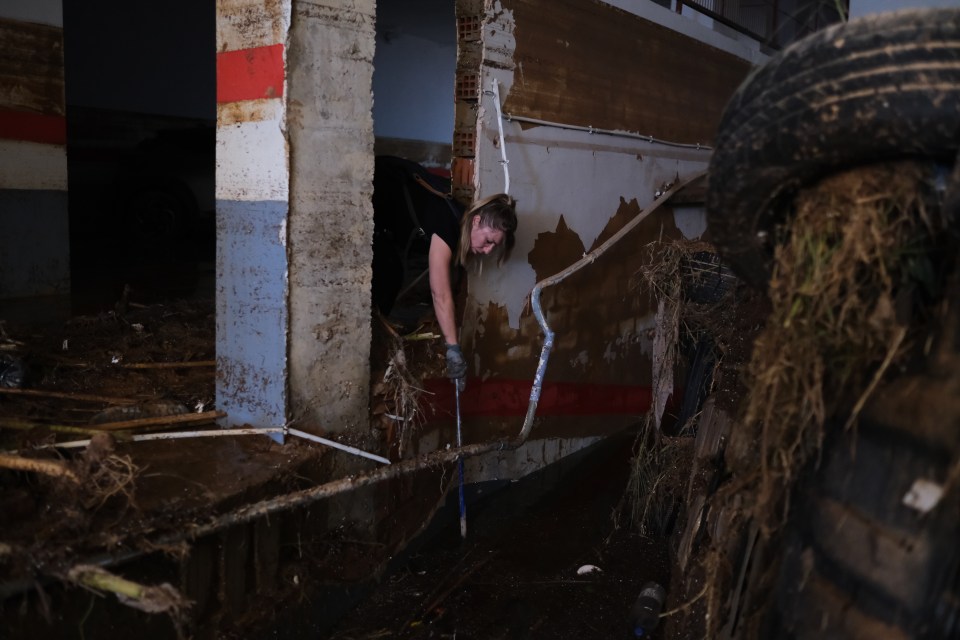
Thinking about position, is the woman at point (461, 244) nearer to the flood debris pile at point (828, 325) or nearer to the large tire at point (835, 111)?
the flood debris pile at point (828, 325)

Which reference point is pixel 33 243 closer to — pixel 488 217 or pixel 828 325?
pixel 488 217

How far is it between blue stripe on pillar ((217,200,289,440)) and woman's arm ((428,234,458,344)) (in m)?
1.05

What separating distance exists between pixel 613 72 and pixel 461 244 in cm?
274

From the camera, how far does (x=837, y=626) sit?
207 cm

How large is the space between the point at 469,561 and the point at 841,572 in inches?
133

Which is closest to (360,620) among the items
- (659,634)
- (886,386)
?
(659,634)

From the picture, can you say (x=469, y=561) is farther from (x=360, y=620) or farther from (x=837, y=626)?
(x=837, y=626)

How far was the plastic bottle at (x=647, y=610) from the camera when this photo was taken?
424 centimetres

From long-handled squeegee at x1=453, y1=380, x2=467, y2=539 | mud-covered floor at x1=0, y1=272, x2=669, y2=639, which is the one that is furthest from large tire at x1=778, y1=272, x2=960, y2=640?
long-handled squeegee at x1=453, y1=380, x2=467, y2=539

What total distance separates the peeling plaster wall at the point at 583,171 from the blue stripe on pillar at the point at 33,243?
3.75 meters

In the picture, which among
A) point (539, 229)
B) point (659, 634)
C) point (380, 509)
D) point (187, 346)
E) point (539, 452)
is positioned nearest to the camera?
point (659, 634)

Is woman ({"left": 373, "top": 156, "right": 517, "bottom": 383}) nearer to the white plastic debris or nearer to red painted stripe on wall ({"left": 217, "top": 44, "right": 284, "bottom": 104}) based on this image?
red painted stripe on wall ({"left": 217, "top": 44, "right": 284, "bottom": 104})

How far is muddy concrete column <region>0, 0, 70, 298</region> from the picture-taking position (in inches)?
242

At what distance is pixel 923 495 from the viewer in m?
1.91
